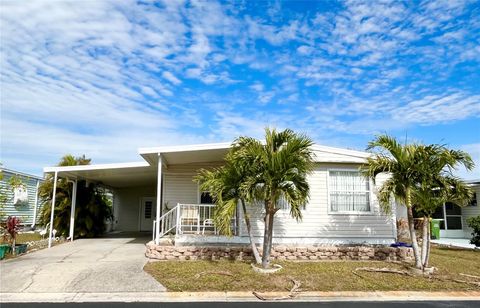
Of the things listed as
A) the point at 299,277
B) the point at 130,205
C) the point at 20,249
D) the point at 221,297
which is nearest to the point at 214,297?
the point at 221,297

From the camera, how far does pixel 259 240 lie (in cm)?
1190

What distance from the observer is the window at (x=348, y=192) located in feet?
40.2

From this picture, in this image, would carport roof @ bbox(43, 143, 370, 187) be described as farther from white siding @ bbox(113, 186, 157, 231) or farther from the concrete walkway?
white siding @ bbox(113, 186, 157, 231)

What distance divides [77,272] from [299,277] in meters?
5.62

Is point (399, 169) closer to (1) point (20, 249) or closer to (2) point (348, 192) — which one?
(2) point (348, 192)

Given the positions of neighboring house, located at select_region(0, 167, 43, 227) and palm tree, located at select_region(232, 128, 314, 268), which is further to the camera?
neighboring house, located at select_region(0, 167, 43, 227)

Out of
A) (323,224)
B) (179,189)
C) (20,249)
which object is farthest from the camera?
(179,189)

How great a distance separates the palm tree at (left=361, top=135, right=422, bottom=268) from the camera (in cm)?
962

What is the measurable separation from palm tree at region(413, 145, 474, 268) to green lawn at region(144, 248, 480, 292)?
120cm

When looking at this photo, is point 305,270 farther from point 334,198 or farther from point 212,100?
point 212,100

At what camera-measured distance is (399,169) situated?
32.0 ft

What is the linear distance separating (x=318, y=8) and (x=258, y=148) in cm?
586
